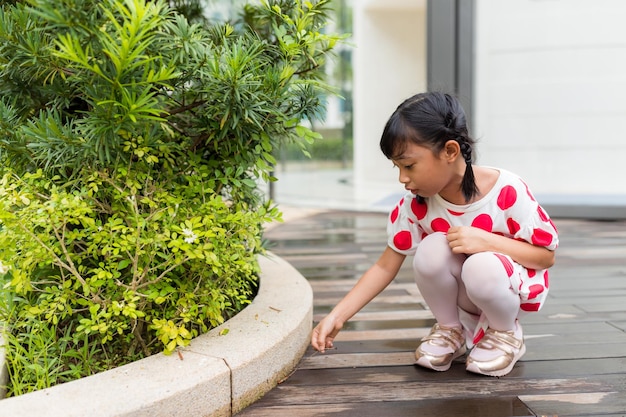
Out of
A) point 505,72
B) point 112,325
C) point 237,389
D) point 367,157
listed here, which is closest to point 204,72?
point 112,325

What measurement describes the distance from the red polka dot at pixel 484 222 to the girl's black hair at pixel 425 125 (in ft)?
0.65

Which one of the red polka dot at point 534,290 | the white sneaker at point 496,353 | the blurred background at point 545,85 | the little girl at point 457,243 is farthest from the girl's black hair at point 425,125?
the blurred background at point 545,85

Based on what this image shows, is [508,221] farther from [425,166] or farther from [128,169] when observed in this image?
[128,169]

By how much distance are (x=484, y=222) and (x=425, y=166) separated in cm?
26

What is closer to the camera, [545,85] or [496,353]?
[496,353]

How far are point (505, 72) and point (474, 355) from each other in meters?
4.03

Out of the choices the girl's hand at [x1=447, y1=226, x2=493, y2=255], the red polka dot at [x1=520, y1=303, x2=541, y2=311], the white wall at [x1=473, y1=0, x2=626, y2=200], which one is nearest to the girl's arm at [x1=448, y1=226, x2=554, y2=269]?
the girl's hand at [x1=447, y1=226, x2=493, y2=255]

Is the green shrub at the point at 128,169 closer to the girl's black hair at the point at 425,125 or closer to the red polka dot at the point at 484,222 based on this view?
the girl's black hair at the point at 425,125

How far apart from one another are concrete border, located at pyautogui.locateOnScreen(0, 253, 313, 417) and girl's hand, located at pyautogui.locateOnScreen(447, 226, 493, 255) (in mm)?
501

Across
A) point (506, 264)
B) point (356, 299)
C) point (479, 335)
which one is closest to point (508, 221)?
point (506, 264)

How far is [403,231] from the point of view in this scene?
6.40 ft

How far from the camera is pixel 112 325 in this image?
1570 millimetres

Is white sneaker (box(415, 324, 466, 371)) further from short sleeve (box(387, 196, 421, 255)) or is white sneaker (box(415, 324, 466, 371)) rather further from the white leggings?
short sleeve (box(387, 196, 421, 255))

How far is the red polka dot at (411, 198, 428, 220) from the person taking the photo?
1953 mm
